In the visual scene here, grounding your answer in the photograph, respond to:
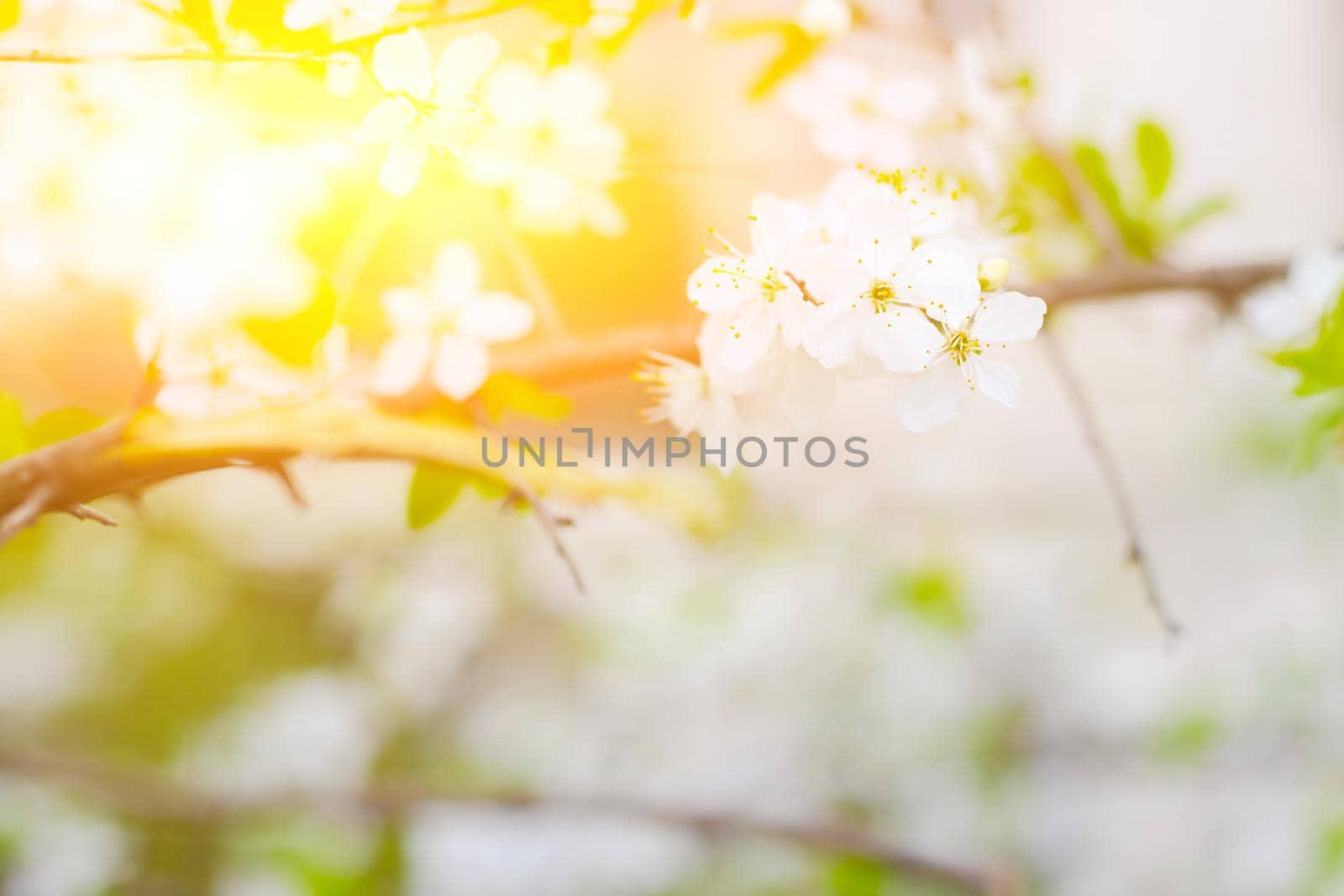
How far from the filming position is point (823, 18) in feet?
1.86

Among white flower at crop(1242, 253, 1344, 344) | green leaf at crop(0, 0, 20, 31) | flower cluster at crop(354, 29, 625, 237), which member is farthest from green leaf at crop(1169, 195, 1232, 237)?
green leaf at crop(0, 0, 20, 31)

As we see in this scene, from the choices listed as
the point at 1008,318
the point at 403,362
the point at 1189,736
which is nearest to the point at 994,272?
the point at 1008,318

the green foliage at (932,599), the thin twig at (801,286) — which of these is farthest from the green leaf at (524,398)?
the green foliage at (932,599)

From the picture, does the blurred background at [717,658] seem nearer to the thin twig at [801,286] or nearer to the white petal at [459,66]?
the white petal at [459,66]

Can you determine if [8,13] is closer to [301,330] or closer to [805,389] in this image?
[301,330]

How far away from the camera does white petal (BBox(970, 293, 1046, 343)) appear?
0.35m

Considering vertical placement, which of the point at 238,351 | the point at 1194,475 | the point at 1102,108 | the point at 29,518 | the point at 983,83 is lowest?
the point at 29,518

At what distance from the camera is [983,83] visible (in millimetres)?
749

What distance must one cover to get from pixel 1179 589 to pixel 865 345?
157 cm

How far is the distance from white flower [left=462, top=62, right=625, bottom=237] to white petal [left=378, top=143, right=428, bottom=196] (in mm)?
118

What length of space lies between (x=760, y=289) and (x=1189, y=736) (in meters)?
1.23

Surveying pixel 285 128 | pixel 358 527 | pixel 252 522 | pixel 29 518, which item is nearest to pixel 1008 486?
pixel 358 527

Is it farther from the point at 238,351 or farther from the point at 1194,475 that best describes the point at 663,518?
the point at 1194,475

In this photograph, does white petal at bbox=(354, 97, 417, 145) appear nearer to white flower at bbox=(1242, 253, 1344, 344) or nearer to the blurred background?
the blurred background
